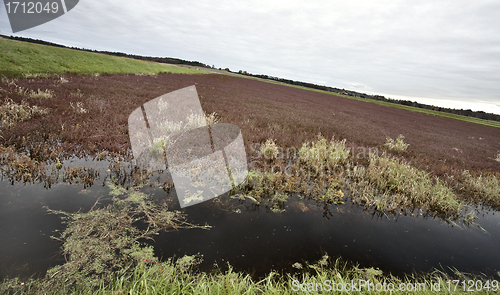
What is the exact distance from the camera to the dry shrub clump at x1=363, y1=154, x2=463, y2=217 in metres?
5.25

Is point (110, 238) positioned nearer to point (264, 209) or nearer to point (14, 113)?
point (264, 209)

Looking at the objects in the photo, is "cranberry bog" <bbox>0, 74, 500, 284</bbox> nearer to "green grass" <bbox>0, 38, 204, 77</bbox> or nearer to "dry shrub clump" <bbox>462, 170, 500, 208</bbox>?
"dry shrub clump" <bbox>462, 170, 500, 208</bbox>

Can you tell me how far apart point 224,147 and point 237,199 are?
318 cm

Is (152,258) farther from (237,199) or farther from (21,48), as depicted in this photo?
(21,48)

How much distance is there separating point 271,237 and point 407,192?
182 inches

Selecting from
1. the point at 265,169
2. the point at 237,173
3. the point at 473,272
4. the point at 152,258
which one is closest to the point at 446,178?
the point at 473,272

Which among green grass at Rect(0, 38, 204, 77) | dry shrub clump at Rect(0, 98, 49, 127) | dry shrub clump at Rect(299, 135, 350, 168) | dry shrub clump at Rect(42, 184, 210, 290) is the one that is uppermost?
green grass at Rect(0, 38, 204, 77)

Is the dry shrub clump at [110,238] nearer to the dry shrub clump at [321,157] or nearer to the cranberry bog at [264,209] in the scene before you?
the cranberry bog at [264,209]

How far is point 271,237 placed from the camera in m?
3.62
